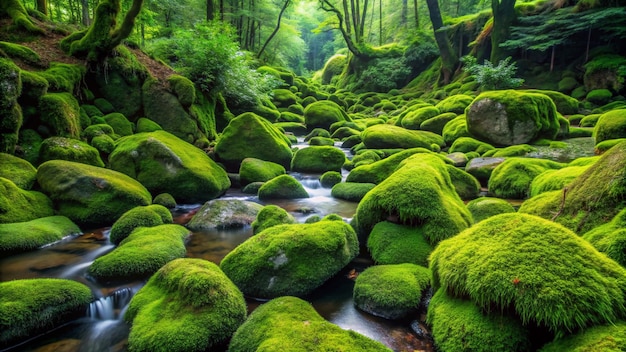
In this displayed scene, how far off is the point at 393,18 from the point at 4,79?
41002mm

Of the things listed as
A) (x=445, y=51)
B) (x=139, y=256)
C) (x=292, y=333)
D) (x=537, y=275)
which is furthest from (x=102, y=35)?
(x=445, y=51)

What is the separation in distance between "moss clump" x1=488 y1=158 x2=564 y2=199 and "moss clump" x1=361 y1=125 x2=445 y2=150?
4.73m

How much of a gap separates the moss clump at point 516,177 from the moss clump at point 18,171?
1019 cm

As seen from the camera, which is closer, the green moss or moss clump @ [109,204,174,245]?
moss clump @ [109,204,174,245]

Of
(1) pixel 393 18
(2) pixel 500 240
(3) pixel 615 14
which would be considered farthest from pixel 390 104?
(2) pixel 500 240

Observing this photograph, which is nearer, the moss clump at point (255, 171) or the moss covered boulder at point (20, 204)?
the moss covered boulder at point (20, 204)

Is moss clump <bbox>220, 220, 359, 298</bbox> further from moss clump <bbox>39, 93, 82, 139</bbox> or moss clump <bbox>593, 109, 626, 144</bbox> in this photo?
moss clump <bbox>593, 109, 626, 144</bbox>

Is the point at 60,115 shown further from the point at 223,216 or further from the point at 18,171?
the point at 223,216

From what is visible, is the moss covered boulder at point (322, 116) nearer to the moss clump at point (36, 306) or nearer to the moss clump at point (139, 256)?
the moss clump at point (139, 256)

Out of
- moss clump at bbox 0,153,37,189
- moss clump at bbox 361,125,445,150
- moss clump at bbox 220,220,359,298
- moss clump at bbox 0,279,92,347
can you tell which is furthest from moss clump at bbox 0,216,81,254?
moss clump at bbox 361,125,445,150

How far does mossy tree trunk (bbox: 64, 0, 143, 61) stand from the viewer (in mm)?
9750

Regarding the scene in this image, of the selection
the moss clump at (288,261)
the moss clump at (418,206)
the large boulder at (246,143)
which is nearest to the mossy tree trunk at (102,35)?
the large boulder at (246,143)

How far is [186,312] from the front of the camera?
122 inches

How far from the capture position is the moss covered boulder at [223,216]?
6.40m
